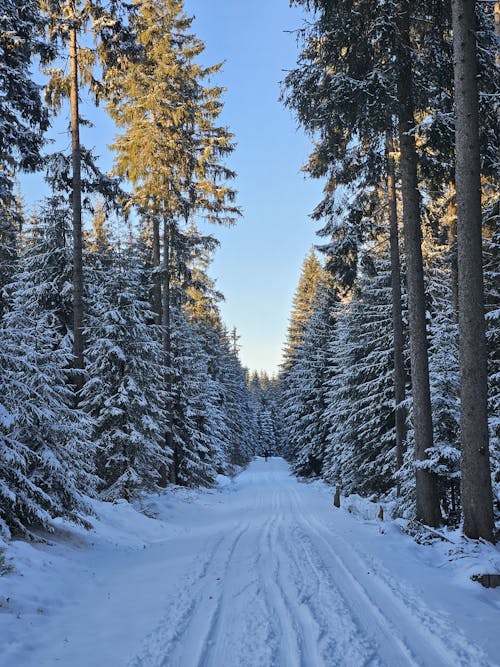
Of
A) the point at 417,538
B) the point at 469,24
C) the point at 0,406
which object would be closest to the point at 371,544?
the point at 417,538

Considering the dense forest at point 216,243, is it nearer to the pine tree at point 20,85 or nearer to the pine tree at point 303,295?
the pine tree at point 20,85

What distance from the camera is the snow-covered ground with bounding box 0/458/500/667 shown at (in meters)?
4.50

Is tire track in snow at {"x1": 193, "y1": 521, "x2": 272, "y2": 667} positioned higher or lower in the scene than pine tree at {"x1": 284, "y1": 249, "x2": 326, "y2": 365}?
lower

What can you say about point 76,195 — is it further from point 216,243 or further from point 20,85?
point 216,243

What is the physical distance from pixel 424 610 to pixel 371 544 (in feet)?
13.2

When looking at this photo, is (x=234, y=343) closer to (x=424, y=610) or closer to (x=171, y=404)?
(x=171, y=404)

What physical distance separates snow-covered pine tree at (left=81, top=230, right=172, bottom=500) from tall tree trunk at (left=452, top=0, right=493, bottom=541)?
31.0ft

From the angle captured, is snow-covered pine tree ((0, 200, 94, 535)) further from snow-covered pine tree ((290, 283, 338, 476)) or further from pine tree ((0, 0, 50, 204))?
snow-covered pine tree ((290, 283, 338, 476))

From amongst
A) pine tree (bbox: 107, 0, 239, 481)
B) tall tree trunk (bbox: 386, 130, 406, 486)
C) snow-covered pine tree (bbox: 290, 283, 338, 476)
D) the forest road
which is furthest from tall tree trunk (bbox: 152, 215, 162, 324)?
snow-covered pine tree (bbox: 290, 283, 338, 476)

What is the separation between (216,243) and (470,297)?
14.7 metres

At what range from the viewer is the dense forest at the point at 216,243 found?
8031mm

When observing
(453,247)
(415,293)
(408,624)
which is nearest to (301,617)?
(408,624)

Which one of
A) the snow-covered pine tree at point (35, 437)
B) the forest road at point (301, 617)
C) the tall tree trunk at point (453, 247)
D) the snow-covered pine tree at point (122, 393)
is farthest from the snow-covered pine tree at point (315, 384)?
the snow-covered pine tree at point (35, 437)

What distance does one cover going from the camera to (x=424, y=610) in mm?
5586
